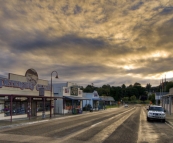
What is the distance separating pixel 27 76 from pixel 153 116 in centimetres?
1663

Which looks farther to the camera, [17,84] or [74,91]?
[74,91]

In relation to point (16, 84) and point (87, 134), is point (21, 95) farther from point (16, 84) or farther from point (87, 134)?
point (87, 134)

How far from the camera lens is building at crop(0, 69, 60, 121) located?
25.1 metres

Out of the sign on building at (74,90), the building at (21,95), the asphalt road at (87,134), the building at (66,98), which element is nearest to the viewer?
the asphalt road at (87,134)

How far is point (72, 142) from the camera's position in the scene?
1145 cm

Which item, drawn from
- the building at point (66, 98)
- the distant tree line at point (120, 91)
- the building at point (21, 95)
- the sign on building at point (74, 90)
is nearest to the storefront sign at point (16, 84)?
the building at point (21, 95)

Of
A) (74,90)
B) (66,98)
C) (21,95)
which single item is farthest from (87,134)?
(74,90)

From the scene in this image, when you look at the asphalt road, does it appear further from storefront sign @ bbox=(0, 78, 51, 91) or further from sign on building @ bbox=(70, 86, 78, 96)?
sign on building @ bbox=(70, 86, 78, 96)

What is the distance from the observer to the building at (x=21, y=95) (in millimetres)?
25125

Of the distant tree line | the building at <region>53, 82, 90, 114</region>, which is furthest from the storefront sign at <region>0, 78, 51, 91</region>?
the distant tree line

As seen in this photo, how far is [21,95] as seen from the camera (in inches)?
947

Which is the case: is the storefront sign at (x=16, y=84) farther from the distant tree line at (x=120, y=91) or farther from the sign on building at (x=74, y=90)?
the distant tree line at (x=120, y=91)

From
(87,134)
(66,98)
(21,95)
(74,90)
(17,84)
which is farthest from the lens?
(74,90)

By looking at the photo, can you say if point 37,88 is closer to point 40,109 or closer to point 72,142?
point 40,109
